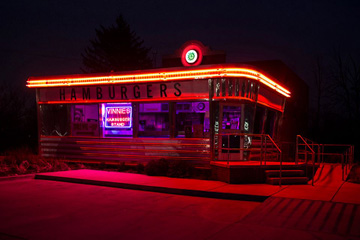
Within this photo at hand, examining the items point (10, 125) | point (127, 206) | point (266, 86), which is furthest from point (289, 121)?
point (10, 125)

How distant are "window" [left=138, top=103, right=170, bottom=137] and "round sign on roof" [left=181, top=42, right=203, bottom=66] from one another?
82.2 inches

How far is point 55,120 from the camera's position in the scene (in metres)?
17.6

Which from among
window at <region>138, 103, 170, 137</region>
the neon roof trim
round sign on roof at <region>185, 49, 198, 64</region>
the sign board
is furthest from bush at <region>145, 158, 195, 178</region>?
round sign on roof at <region>185, 49, 198, 64</region>

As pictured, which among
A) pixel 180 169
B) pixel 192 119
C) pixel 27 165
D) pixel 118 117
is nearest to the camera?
pixel 180 169

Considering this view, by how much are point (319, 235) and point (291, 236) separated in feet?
1.72

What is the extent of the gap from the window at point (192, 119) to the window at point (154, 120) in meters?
0.61

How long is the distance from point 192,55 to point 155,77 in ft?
6.16

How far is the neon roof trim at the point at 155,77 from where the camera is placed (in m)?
13.2

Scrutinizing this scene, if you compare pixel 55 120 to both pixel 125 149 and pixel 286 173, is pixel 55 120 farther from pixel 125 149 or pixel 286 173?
pixel 286 173

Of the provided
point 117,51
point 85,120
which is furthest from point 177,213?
point 117,51

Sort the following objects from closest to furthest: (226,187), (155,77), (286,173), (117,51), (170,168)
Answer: (226,187) < (286,173) < (170,168) < (155,77) < (117,51)

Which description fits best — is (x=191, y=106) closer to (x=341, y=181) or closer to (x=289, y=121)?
(x=341, y=181)

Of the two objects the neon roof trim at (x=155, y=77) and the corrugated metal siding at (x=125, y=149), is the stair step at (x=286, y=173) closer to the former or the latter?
the corrugated metal siding at (x=125, y=149)

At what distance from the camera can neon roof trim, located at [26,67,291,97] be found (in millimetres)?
13211
